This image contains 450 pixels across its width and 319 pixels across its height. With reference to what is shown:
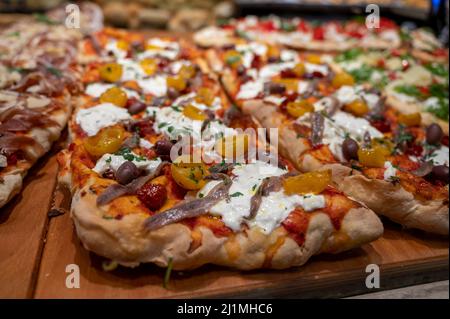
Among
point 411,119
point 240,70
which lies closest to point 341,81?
point 411,119

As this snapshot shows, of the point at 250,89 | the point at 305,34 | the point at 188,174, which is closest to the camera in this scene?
the point at 188,174

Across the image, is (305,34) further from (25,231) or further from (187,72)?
(25,231)

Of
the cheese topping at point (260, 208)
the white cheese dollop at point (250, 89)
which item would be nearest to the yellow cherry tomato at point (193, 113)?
the white cheese dollop at point (250, 89)

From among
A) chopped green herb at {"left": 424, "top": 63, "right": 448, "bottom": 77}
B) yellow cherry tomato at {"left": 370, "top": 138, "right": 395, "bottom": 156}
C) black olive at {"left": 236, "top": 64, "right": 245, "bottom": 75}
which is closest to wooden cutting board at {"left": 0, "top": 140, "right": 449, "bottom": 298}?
yellow cherry tomato at {"left": 370, "top": 138, "right": 395, "bottom": 156}

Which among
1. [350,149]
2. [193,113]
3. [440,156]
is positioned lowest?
[440,156]

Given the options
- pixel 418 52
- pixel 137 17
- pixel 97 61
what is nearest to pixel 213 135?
pixel 97 61

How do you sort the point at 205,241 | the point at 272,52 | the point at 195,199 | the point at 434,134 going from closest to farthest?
the point at 205,241 < the point at 195,199 < the point at 434,134 < the point at 272,52
